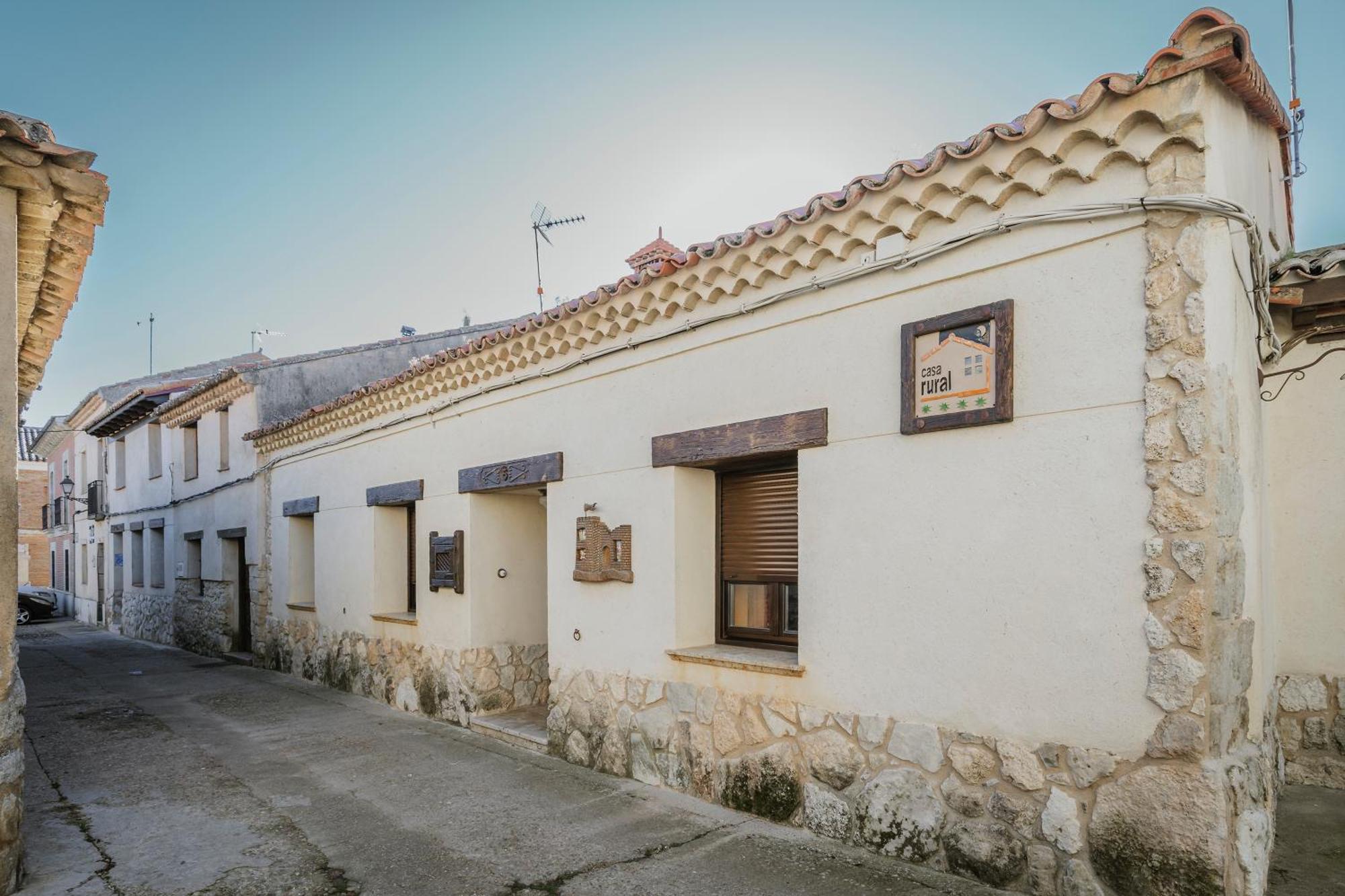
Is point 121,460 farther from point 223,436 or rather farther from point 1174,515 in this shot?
point 1174,515

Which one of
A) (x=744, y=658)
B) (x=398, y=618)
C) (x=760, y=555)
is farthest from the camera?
(x=398, y=618)

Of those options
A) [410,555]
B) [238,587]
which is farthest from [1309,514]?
[238,587]

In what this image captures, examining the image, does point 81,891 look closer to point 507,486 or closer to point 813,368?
point 507,486

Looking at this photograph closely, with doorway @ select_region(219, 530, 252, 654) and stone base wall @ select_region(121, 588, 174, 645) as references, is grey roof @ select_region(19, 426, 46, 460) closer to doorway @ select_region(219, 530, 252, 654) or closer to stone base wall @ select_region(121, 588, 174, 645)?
stone base wall @ select_region(121, 588, 174, 645)

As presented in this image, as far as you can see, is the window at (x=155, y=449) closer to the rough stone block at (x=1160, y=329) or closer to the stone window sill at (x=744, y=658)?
the stone window sill at (x=744, y=658)

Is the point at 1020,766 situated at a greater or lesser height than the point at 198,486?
lesser

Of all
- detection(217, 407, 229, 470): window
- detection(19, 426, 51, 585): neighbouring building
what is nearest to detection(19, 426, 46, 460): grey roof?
detection(19, 426, 51, 585): neighbouring building

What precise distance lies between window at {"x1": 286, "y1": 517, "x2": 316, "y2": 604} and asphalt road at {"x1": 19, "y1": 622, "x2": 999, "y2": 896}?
3.38m

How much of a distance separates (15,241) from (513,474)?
3.83 metres

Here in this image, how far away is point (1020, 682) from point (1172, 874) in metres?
0.91

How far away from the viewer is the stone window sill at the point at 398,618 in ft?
30.0

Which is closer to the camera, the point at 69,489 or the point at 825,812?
the point at 825,812

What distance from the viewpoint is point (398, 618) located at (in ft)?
30.6

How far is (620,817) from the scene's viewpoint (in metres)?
5.31
